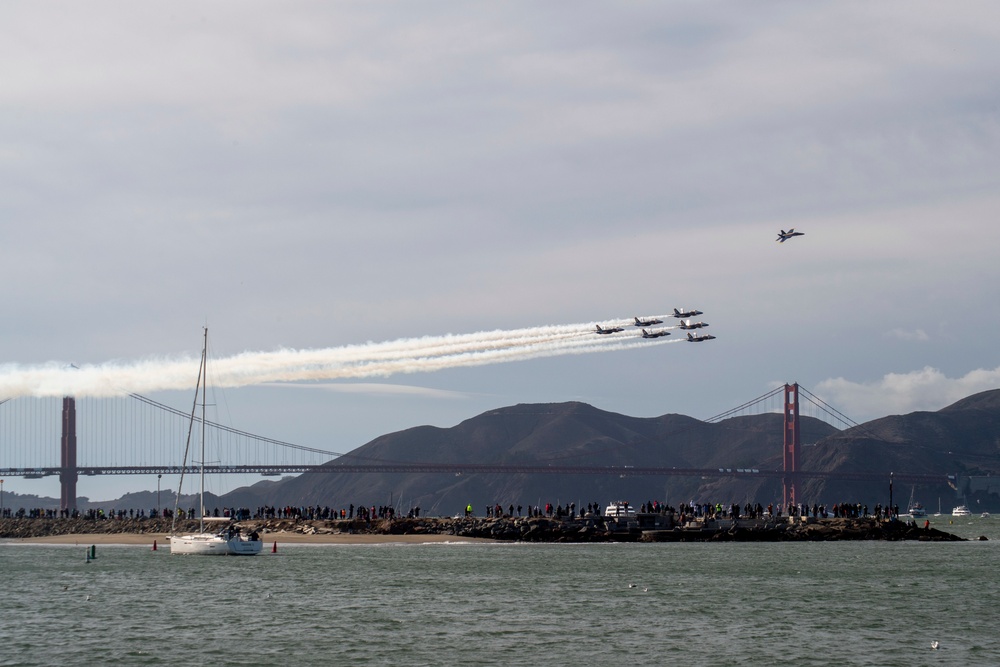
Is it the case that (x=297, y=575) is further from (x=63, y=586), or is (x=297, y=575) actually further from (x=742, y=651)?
(x=742, y=651)

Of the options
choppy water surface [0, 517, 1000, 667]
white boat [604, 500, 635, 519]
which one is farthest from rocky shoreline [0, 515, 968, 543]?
choppy water surface [0, 517, 1000, 667]

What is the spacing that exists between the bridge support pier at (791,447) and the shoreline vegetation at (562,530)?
231ft

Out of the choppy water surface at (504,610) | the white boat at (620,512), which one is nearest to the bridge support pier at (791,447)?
the white boat at (620,512)

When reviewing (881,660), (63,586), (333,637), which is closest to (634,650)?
(881,660)

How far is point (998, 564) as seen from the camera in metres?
65.4

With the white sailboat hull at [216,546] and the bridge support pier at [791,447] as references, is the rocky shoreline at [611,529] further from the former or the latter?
the bridge support pier at [791,447]

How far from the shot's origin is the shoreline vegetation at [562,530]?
82.4 m

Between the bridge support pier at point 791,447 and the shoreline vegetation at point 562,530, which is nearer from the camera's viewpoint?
the shoreline vegetation at point 562,530

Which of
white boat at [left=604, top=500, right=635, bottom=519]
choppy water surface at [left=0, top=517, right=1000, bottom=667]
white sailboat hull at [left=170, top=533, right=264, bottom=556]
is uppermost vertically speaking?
white boat at [left=604, top=500, right=635, bottom=519]

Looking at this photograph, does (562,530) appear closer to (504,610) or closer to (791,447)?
(504,610)

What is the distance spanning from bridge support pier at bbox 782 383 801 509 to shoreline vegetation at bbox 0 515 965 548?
7056cm

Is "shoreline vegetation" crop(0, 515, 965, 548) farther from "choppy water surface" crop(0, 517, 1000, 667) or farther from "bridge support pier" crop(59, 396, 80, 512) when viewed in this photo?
"bridge support pier" crop(59, 396, 80, 512)

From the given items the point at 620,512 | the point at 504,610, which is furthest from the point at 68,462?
the point at 504,610

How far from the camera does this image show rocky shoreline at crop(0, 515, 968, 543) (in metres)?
82.4
